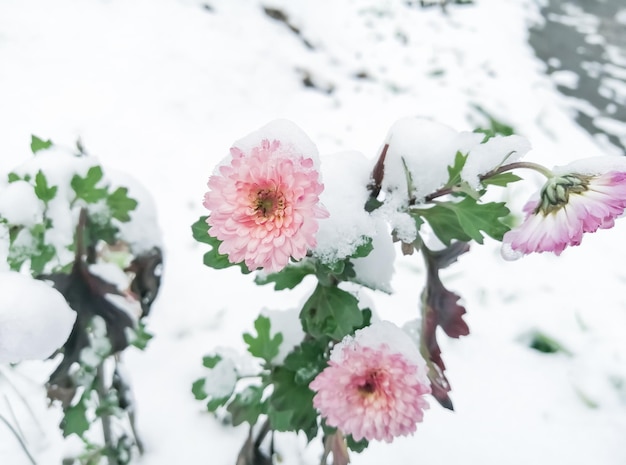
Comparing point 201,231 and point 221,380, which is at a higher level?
point 201,231

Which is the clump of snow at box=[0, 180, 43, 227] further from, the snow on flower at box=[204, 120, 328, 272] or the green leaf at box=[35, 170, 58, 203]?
the snow on flower at box=[204, 120, 328, 272]

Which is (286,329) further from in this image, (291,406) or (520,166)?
(520,166)

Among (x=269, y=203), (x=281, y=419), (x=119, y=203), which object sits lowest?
(x=281, y=419)

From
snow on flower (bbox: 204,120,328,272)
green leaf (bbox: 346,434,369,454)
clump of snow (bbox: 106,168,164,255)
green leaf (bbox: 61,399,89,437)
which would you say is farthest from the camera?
clump of snow (bbox: 106,168,164,255)

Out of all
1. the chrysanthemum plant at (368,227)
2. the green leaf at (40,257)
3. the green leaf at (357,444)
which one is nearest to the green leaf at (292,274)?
the chrysanthemum plant at (368,227)

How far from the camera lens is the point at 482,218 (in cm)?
51

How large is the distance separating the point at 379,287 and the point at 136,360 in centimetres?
71

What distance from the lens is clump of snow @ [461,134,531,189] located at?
51cm

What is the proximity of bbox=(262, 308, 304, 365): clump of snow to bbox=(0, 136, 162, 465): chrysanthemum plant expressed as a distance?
192 millimetres

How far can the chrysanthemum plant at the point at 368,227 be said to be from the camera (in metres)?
0.43

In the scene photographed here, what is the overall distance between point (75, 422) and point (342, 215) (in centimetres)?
50

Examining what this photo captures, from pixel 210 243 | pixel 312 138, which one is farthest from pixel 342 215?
pixel 312 138

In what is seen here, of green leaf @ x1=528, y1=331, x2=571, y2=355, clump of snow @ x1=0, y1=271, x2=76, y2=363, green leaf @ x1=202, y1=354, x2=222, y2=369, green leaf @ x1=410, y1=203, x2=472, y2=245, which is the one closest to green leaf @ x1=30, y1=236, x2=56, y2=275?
clump of snow @ x1=0, y1=271, x2=76, y2=363

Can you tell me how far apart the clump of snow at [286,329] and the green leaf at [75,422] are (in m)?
0.28
